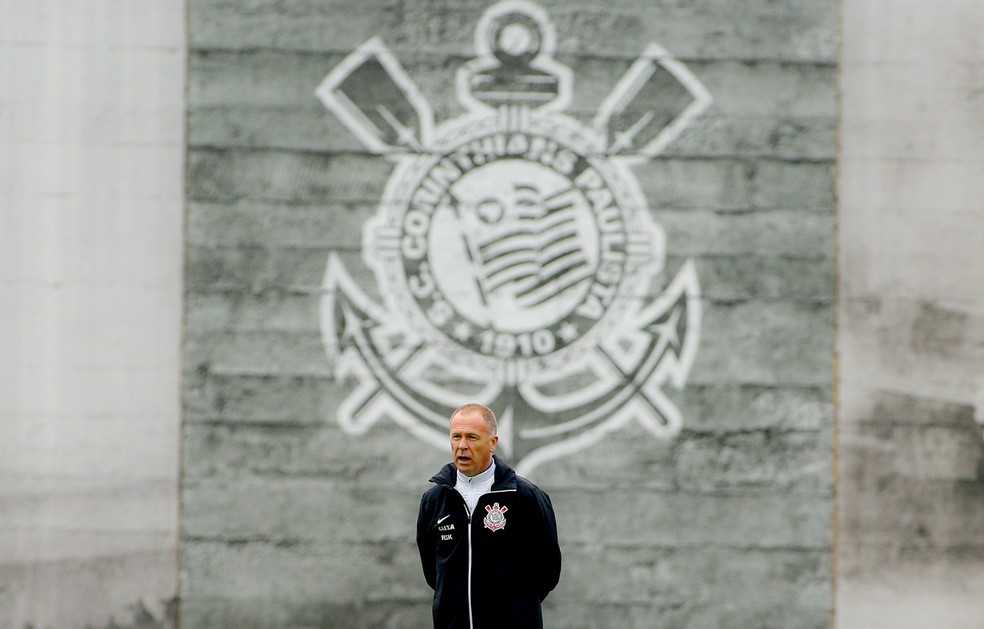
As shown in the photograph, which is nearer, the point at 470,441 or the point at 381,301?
the point at 470,441

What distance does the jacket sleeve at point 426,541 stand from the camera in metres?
4.33

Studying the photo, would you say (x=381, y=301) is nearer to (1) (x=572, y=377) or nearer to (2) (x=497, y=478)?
(1) (x=572, y=377)

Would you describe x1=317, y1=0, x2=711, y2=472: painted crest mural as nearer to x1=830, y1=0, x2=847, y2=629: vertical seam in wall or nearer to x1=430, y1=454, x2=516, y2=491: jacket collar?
x1=830, y1=0, x2=847, y2=629: vertical seam in wall

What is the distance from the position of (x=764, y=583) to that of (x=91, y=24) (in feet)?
16.4

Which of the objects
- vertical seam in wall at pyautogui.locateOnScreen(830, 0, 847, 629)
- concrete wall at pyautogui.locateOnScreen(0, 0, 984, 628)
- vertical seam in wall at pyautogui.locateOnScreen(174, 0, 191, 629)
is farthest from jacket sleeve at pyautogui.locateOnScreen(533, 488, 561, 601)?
vertical seam in wall at pyautogui.locateOnScreen(174, 0, 191, 629)

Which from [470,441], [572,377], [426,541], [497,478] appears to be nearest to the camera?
[470,441]

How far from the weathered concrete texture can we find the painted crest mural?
0.27 feet

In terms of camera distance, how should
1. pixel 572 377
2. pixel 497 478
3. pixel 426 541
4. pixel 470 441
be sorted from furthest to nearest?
pixel 572 377, pixel 426 541, pixel 497 478, pixel 470 441

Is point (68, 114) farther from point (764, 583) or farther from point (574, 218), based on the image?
point (764, 583)

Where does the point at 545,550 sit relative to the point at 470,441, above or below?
below

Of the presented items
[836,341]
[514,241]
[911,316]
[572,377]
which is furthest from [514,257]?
[911,316]

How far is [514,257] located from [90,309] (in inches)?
96.0

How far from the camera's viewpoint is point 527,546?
423 centimetres

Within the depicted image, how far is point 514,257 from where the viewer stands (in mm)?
6324
